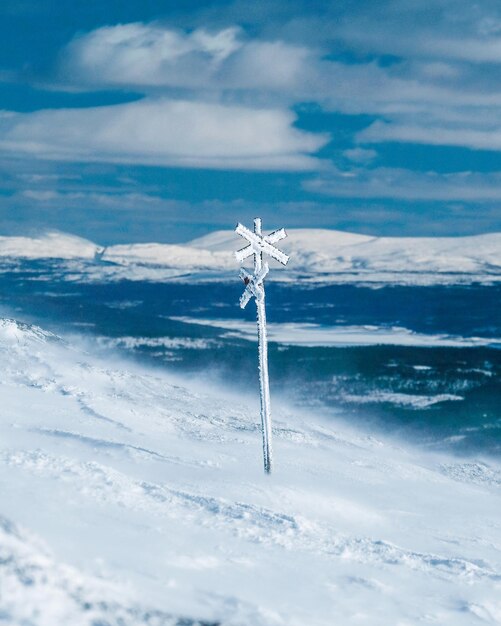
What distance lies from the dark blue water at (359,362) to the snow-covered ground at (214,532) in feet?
49.5

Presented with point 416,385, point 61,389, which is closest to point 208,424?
point 61,389

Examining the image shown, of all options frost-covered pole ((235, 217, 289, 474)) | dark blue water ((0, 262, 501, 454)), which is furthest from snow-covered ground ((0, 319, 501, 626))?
dark blue water ((0, 262, 501, 454))

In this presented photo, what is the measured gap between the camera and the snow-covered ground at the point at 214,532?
8.48 m

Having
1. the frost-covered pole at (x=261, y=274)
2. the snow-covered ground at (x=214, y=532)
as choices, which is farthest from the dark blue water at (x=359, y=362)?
the frost-covered pole at (x=261, y=274)

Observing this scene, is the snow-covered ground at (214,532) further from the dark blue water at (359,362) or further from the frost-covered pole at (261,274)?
the dark blue water at (359,362)

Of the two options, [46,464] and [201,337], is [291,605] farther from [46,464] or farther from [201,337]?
[201,337]

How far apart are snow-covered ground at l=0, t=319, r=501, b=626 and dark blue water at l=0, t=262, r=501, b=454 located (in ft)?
49.5

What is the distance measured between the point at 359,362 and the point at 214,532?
142 ft

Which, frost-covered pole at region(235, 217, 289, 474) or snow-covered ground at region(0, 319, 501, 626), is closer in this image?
snow-covered ground at region(0, 319, 501, 626)

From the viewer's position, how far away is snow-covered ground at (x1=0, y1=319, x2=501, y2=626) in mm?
8484

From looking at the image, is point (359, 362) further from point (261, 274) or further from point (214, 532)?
point (214, 532)

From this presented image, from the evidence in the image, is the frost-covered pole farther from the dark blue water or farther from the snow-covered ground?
the dark blue water

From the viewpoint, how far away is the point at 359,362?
5359 centimetres

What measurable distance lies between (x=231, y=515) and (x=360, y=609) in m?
3.07
